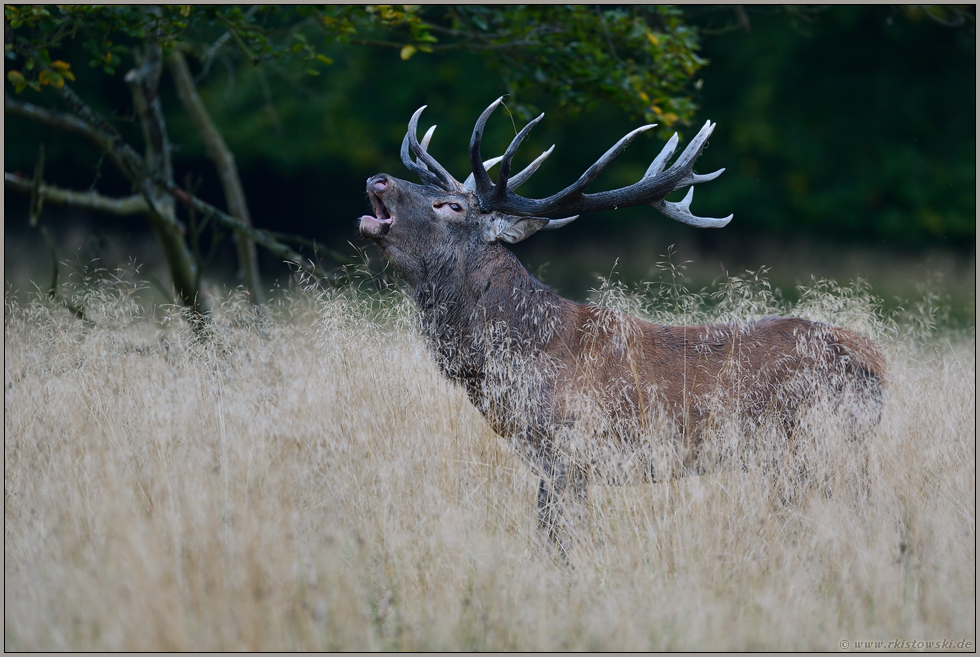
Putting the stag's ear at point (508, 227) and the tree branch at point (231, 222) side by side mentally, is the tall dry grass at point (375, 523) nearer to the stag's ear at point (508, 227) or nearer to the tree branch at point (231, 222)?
the stag's ear at point (508, 227)

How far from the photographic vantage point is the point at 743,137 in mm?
16031

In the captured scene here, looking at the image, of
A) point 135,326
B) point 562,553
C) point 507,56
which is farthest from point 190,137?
point 562,553

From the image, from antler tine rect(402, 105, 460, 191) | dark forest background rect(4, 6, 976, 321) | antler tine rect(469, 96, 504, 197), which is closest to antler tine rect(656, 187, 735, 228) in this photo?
antler tine rect(469, 96, 504, 197)

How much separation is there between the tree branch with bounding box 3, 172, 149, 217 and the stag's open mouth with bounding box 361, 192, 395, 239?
3.31 meters

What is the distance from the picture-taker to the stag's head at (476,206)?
4.50 metres

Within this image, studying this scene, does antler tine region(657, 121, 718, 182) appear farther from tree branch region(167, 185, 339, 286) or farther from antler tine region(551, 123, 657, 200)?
tree branch region(167, 185, 339, 286)

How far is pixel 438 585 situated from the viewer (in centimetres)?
328

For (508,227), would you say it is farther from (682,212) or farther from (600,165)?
(682,212)

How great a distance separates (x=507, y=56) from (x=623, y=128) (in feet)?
36.9

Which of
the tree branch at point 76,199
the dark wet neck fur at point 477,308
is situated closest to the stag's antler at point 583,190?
the dark wet neck fur at point 477,308

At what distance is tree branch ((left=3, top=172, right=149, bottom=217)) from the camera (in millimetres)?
6602

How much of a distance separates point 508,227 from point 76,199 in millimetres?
4048

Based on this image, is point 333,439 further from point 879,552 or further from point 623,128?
point 623,128

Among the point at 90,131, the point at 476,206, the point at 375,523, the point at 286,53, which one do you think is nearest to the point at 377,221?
the point at 476,206
